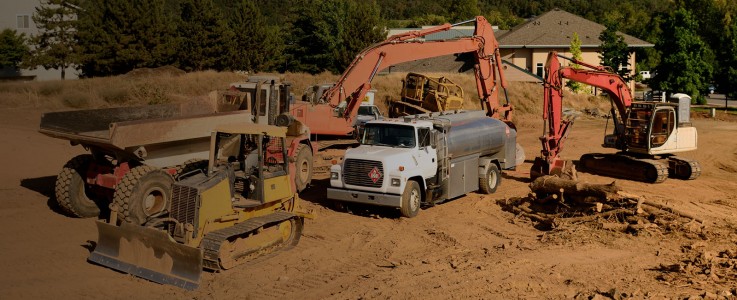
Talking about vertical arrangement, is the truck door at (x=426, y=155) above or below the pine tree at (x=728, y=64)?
below

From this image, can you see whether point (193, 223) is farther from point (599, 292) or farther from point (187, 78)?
point (187, 78)

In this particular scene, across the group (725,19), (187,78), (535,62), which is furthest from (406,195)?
(725,19)

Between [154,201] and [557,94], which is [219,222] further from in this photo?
[557,94]

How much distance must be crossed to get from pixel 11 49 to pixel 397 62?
2050 inches

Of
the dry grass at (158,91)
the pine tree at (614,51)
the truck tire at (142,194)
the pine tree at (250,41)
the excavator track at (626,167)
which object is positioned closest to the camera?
the truck tire at (142,194)

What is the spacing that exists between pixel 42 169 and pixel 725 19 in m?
65.7

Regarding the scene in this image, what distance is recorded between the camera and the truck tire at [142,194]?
14.6 m

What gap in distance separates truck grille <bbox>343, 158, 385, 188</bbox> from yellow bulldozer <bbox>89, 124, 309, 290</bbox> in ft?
9.31

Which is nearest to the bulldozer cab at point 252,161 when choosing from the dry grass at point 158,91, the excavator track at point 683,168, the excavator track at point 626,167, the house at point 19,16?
the excavator track at point 626,167

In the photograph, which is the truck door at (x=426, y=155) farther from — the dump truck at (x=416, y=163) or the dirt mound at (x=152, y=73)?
the dirt mound at (x=152, y=73)

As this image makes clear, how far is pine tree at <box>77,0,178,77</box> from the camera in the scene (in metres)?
53.5

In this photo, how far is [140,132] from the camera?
49.4ft

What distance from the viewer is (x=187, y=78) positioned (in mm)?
44094

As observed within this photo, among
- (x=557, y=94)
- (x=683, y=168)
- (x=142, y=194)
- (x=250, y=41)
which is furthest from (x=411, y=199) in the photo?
(x=250, y=41)
